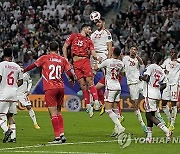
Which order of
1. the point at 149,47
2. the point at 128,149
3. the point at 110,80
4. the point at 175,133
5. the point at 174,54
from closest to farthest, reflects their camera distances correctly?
A: the point at 128,149 < the point at 110,80 < the point at 175,133 < the point at 174,54 < the point at 149,47

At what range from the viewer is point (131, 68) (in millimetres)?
23609

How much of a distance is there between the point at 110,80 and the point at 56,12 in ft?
77.5

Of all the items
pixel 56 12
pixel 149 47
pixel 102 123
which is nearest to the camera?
pixel 102 123

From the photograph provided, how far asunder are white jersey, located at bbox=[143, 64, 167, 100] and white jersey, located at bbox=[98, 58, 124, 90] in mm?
1447

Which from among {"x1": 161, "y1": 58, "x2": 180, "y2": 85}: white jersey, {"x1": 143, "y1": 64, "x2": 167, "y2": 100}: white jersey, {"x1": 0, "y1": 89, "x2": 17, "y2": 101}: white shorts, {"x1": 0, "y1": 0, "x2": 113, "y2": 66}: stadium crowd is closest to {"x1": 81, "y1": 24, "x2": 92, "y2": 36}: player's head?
{"x1": 143, "y1": 64, "x2": 167, "y2": 100}: white jersey

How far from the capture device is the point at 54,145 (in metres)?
17.5

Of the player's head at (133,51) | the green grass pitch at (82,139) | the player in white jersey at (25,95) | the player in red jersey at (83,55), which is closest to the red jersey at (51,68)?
the green grass pitch at (82,139)

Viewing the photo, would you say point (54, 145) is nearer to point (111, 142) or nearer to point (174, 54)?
point (111, 142)

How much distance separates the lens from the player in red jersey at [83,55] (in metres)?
21.7

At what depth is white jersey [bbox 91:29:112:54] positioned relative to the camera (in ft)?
73.0

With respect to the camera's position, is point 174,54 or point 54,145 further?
point 174,54

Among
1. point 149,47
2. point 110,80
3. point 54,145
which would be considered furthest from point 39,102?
point 54,145

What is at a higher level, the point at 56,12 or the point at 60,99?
the point at 56,12

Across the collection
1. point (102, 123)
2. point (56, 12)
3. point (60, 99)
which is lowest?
point (102, 123)
